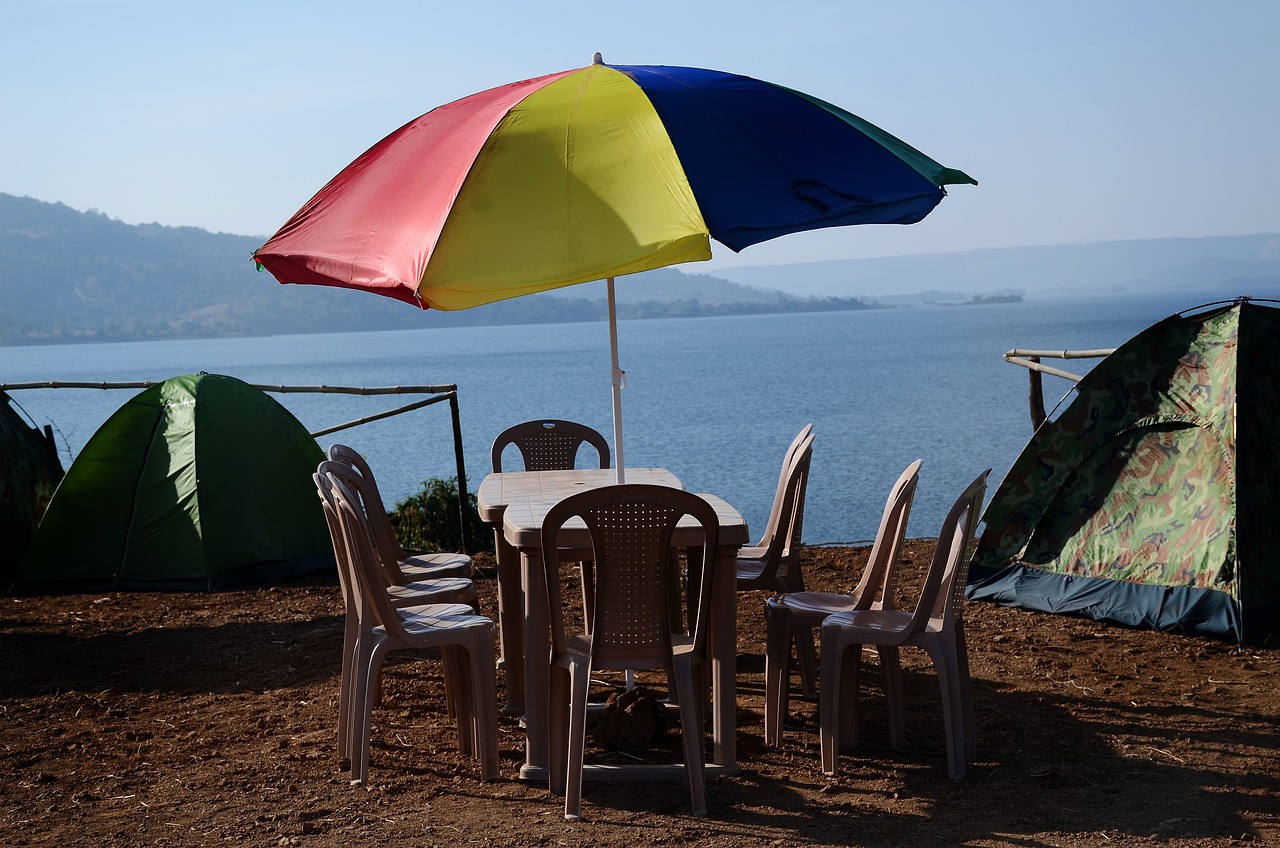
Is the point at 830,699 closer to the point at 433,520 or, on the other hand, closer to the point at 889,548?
the point at 889,548

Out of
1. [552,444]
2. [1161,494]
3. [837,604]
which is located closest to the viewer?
[837,604]

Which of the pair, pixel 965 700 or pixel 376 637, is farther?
pixel 965 700

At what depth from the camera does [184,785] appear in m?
3.87

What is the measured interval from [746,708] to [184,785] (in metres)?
1.98

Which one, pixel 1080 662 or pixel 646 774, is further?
pixel 1080 662

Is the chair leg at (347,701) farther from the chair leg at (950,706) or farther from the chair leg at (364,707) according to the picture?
the chair leg at (950,706)

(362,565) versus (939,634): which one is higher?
(362,565)

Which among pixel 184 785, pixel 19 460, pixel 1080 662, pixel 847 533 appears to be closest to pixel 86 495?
pixel 19 460

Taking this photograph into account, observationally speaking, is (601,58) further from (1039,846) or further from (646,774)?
(1039,846)

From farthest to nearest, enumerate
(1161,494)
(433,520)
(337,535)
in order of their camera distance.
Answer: (433,520)
(1161,494)
(337,535)

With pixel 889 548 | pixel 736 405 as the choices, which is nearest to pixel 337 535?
pixel 889 548

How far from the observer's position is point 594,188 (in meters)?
3.45

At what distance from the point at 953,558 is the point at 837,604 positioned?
53 cm

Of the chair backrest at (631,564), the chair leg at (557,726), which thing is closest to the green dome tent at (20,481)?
the chair leg at (557,726)
